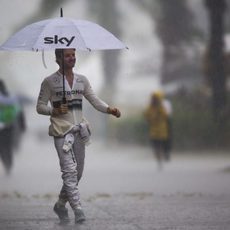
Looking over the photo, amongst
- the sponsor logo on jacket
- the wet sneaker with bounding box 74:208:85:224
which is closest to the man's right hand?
the sponsor logo on jacket

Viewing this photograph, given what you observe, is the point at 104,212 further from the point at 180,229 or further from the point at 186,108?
the point at 186,108

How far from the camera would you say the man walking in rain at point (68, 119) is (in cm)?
936

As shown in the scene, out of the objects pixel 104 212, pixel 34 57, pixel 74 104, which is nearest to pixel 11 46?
pixel 74 104

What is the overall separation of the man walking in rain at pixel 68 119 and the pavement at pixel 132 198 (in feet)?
1.35

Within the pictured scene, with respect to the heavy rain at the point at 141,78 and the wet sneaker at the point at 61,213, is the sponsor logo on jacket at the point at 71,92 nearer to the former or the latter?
the wet sneaker at the point at 61,213

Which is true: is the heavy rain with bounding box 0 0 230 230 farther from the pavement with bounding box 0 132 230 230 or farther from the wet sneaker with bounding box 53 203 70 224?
the wet sneaker with bounding box 53 203 70 224

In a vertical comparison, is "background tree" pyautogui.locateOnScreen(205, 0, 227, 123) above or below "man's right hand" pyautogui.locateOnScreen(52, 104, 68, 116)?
below

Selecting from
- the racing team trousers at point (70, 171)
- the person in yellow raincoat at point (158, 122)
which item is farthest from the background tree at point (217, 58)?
the racing team trousers at point (70, 171)

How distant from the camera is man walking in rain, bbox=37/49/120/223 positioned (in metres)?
9.36

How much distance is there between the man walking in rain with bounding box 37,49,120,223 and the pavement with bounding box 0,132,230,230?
0.41 meters

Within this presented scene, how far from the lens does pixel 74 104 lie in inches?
372

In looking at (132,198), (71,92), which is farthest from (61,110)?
(132,198)

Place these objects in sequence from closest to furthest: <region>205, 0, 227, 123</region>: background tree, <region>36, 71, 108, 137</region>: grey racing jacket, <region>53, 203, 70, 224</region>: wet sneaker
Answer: <region>36, 71, 108, 137</region>: grey racing jacket, <region>53, 203, 70, 224</region>: wet sneaker, <region>205, 0, 227, 123</region>: background tree

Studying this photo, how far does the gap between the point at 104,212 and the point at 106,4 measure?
59.2ft
